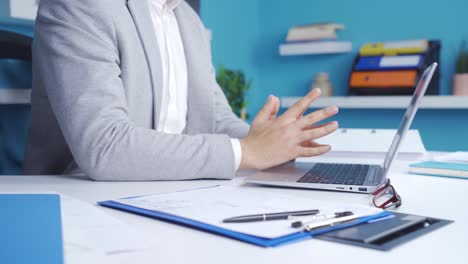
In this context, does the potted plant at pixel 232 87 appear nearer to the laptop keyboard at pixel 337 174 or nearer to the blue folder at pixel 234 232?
the laptop keyboard at pixel 337 174

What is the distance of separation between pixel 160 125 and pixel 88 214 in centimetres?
67

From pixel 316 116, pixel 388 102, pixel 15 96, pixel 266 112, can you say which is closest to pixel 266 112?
pixel 266 112

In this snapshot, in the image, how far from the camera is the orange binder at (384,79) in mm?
2918

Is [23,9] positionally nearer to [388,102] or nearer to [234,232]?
[234,232]

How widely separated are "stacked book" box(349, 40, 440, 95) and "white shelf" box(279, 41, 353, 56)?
11cm

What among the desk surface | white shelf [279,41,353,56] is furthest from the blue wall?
the desk surface

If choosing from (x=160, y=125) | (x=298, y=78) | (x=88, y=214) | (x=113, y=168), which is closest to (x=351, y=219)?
(x=88, y=214)

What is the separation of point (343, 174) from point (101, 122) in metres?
0.46

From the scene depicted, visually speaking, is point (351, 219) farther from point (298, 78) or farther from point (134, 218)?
point (298, 78)

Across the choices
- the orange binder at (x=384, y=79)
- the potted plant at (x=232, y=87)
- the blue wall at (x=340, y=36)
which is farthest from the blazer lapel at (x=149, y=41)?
the orange binder at (x=384, y=79)

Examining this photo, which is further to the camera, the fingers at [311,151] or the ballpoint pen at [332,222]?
the fingers at [311,151]

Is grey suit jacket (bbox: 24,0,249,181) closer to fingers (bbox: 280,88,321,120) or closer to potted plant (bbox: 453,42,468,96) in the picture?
fingers (bbox: 280,88,321,120)

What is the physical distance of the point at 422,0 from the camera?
3.08m

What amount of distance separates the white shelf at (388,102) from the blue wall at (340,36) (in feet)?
0.59
